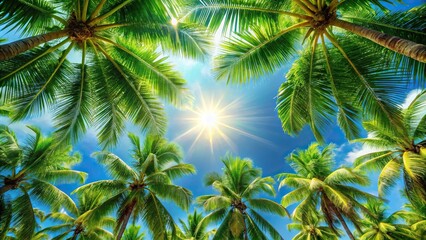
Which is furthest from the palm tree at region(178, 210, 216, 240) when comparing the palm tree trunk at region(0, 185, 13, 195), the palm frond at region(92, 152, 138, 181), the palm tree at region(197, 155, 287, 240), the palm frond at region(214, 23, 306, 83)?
the palm frond at region(214, 23, 306, 83)

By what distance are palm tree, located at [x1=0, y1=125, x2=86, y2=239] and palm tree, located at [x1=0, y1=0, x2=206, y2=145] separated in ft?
16.7

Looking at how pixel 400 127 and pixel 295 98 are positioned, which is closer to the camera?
pixel 400 127

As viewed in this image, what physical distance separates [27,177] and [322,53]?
14.5 meters

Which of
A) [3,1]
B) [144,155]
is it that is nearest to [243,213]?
[144,155]

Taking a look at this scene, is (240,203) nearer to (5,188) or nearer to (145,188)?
(145,188)

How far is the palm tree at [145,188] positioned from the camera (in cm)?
1204

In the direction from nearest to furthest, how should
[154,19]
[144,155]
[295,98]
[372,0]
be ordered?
1. [372,0]
2. [154,19]
3. [295,98]
4. [144,155]

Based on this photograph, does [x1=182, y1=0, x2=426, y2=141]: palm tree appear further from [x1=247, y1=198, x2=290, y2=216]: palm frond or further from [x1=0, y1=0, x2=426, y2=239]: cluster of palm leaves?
[x1=247, y1=198, x2=290, y2=216]: palm frond

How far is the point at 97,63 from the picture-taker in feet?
23.8

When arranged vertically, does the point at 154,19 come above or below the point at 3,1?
above

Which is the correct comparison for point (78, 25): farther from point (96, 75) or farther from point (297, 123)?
point (297, 123)

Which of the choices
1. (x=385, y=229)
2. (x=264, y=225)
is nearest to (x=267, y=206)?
(x=264, y=225)

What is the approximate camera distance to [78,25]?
5.20 m

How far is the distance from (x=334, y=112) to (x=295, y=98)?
116 cm
